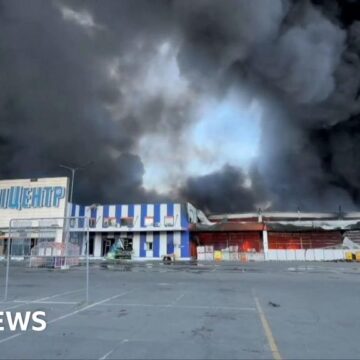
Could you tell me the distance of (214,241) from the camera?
194 ft

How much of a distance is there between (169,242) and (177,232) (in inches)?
75.0

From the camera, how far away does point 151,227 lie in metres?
57.8

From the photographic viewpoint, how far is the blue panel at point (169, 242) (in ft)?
187

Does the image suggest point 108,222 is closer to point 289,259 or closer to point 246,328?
point 289,259

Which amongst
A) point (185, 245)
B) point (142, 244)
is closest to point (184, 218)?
point (185, 245)

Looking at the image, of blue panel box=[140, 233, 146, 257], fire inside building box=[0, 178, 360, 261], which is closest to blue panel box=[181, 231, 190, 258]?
fire inside building box=[0, 178, 360, 261]

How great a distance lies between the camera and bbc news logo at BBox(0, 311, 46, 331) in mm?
8531

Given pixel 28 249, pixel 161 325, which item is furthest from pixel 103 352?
pixel 28 249

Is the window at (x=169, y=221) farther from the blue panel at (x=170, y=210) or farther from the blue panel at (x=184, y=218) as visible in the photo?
the blue panel at (x=184, y=218)

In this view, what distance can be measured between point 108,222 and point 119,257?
6878 mm

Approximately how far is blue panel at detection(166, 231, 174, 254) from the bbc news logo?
46961 millimetres

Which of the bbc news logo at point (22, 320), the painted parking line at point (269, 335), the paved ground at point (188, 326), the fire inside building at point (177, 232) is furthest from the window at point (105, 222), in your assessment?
the painted parking line at point (269, 335)

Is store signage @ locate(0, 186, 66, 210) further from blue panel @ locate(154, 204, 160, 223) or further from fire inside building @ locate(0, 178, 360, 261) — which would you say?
blue panel @ locate(154, 204, 160, 223)

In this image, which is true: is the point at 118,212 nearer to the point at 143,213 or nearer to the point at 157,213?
the point at 143,213
